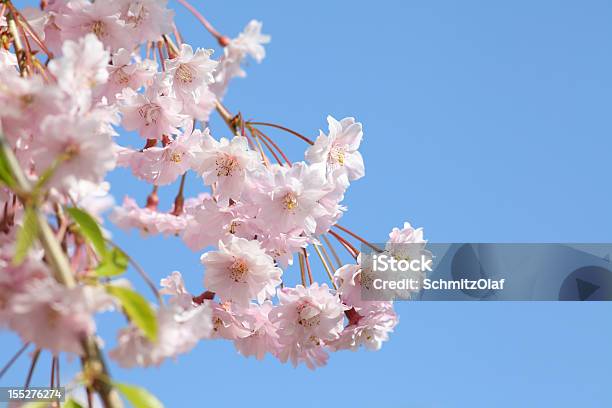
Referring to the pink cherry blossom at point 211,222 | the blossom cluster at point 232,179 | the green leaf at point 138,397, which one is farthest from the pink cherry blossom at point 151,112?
the green leaf at point 138,397

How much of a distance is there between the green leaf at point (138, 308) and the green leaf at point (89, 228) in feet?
0.55

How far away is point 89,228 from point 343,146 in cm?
129

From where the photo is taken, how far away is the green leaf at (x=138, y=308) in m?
1.20

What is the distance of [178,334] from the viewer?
1426 millimetres

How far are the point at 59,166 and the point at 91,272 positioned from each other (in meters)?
0.18

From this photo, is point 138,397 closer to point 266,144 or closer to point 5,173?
point 5,173

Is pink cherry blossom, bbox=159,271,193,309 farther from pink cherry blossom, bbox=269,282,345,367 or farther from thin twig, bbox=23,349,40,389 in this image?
thin twig, bbox=23,349,40,389

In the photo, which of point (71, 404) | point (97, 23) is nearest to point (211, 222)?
point (97, 23)

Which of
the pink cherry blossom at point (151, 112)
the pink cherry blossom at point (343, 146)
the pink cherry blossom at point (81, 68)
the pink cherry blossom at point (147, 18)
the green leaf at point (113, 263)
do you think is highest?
the pink cherry blossom at point (147, 18)

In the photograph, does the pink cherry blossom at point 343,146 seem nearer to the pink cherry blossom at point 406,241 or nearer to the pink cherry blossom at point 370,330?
the pink cherry blossom at point 406,241

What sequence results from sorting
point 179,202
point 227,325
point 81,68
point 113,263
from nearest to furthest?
1. point 113,263
2. point 81,68
3. point 227,325
4. point 179,202

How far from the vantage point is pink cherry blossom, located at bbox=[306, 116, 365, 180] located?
96.6 inches

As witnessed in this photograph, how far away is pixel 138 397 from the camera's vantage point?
1190 millimetres

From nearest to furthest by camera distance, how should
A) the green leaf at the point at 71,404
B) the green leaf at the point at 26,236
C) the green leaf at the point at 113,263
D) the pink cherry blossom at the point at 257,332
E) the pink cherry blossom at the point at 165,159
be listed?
1. the green leaf at the point at 26,236
2. the green leaf at the point at 113,263
3. the green leaf at the point at 71,404
4. the pink cherry blossom at the point at 257,332
5. the pink cherry blossom at the point at 165,159
